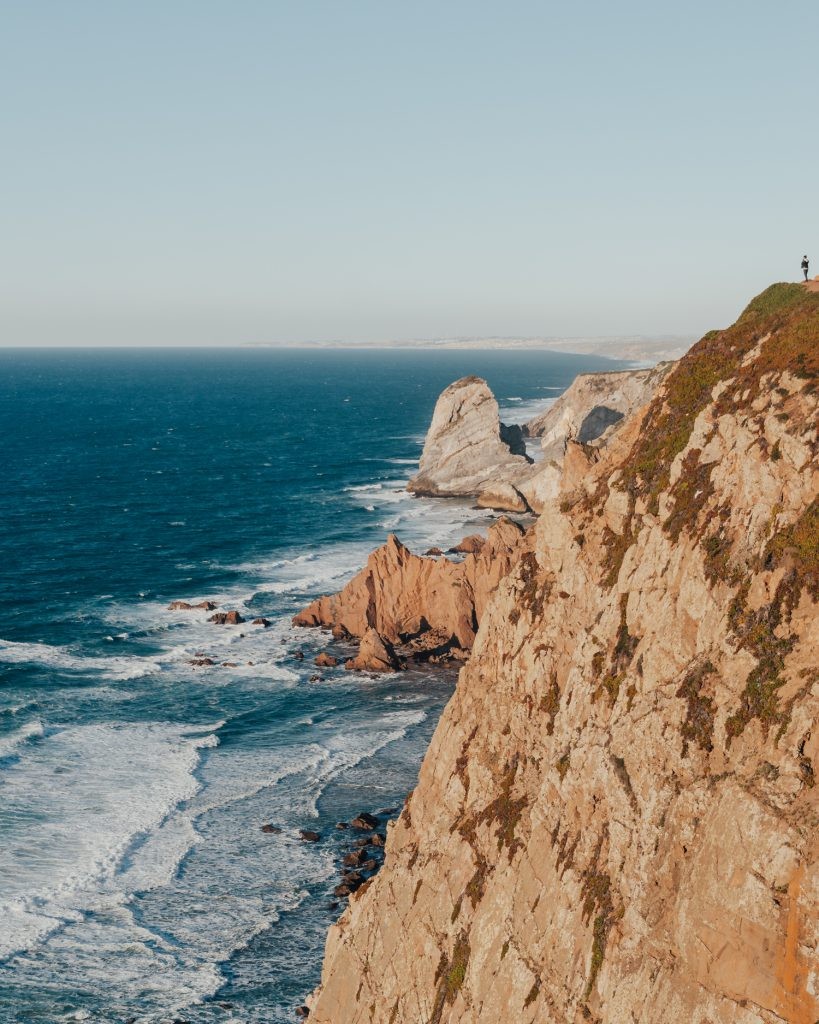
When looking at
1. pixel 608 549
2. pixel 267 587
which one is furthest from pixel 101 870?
pixel 267 587

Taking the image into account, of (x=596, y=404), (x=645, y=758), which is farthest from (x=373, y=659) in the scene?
(x=596, y=404)

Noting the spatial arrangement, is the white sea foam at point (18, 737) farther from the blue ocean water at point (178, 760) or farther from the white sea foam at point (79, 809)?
the white sea foam at point (79, 809)

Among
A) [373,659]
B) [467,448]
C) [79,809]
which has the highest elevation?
[467,448]

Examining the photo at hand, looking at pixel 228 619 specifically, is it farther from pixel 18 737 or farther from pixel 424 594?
pixel 18 737

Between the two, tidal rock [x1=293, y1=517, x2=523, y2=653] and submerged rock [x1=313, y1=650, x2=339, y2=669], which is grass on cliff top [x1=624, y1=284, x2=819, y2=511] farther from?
submerged rock [x1=313, y1=650, x2=339, y2=669]

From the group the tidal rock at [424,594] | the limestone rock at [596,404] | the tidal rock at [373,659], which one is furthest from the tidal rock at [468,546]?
the limestone rock at [596,404]

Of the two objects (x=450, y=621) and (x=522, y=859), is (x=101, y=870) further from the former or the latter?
(x=450, y=621)

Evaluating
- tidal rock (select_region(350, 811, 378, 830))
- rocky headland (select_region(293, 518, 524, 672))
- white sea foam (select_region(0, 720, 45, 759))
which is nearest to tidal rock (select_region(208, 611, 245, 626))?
rocky headland (select_region(293, 518, 524, 672))
